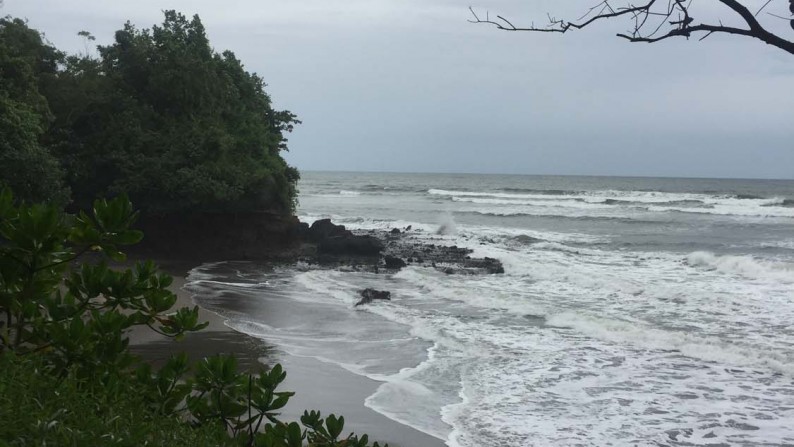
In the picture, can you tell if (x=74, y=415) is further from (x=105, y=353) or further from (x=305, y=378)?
(x=305, y=378)

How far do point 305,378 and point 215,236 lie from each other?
46.2ft

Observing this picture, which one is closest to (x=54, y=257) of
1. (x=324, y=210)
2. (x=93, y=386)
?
(x=93, y=386)

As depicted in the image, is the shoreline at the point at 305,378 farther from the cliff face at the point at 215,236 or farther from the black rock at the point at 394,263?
the cliff face at the point at 215,236

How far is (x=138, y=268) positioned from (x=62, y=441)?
1.55 meters

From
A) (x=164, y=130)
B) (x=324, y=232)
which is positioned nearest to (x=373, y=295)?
(x=164, y=130)

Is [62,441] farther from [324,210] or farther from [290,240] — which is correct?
[324,210]

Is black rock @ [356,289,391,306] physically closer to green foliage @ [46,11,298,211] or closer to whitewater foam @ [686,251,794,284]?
green foliage @ [46,11,298,211]

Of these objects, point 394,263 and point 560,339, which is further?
point 394,263

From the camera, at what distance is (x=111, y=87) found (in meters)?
22.1

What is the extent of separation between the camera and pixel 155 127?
2195 centimetres

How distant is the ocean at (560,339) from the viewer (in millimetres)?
7727

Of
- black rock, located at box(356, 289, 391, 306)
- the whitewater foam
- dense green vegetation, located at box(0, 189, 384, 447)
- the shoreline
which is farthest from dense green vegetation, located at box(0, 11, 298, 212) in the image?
dense green vegetation, located at box(0, 189, 384, 447)

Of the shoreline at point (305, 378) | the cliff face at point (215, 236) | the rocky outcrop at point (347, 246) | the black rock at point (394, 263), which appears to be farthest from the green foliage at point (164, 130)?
the shoreline at point (305, 378)

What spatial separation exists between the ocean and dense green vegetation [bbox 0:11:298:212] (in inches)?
107
